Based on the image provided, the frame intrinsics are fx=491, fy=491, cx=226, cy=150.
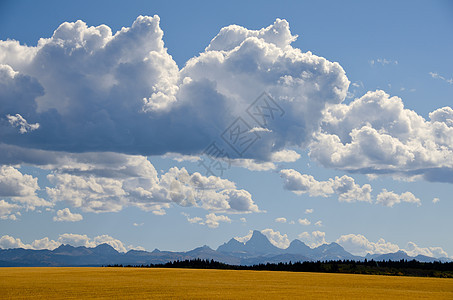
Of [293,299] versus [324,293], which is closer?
[293,299]

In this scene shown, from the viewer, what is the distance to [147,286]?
319 ft

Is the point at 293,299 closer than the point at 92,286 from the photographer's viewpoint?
Yes

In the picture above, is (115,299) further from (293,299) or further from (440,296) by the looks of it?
(440,296)

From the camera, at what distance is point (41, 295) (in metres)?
81.2

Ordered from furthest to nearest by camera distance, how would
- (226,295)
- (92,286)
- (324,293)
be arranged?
(92,286) → (324,293) → (226,295)

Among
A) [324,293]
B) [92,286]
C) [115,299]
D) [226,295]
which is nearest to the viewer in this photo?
[115,299]

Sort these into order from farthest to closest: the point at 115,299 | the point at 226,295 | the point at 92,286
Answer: the point at 92,286 → the point at 226,295 → the point at 115,299

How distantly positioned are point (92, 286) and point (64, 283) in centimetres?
963

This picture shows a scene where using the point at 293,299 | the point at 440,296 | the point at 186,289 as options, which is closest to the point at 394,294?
the point at 440,296

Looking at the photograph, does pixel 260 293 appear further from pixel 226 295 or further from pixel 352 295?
pixel 352 295

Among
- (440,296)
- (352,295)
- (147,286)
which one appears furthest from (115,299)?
(440,296)

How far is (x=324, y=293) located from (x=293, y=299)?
13429mm

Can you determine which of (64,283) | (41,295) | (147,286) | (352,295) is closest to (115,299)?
(41,295)

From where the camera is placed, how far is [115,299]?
7556cm
